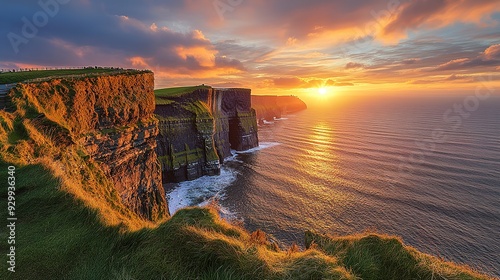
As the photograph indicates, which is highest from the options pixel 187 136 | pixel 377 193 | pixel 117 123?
pixel 117 123

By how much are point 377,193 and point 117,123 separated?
4673cm

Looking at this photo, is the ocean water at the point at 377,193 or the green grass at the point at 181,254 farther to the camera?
the ocean water at the point at 377,193

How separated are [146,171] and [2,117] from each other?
20443 mm

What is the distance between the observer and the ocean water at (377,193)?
33906 millimetres

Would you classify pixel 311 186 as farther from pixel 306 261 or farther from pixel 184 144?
pixel 306 261

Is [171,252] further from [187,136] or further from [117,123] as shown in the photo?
[187,136]

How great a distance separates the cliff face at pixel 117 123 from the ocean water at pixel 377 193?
9.32 meters

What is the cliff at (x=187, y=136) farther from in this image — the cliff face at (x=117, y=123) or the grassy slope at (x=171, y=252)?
the grassy slope at (x=171, y=252)

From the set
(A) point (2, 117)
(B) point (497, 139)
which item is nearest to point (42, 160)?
(A) point (2, 117)

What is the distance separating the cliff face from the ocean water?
9320mm

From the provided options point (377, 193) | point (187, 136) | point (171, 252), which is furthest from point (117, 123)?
point (377, 193)

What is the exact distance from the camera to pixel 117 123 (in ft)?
102

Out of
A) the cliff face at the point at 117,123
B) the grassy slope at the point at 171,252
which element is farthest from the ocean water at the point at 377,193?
the grassy slope at the point at 171,252

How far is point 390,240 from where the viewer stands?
26.3ft
